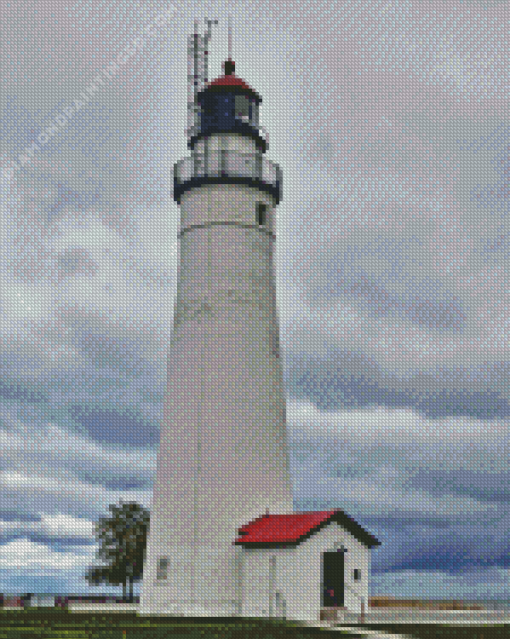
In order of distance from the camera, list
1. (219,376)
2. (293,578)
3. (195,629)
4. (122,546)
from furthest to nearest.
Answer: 1. (122,546)
2. (219,376)
3. (293,578)
4. (195,629)

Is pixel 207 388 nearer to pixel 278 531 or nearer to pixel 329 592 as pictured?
pixel 278 531

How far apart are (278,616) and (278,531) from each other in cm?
300

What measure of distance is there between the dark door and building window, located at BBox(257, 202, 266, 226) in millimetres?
14494

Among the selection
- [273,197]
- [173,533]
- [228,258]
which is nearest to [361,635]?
[173,533]

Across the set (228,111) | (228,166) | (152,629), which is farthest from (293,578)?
(228,111)

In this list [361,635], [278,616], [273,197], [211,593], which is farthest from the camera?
[273,197]

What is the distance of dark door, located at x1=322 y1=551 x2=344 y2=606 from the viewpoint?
3256cm

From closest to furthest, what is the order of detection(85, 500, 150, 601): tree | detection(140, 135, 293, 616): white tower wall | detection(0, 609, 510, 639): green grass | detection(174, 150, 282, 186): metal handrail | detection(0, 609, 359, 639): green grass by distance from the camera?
1. detection(0, 609, 359, 639): green grass
2. detection(0, 609, 510, 639): green grass
3. detection(140, 135, 293, 616): white tower wall
4. detection(174, 150, 282, 186): metal handrail
5. detection(85, 500, 150, 601): tree

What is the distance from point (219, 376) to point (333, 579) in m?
9.13

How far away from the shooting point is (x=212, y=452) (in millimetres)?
34469

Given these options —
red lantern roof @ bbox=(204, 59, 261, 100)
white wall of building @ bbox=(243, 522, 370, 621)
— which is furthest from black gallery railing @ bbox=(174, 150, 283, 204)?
white wall of building @ bbox=(243, 522, 370, 621)

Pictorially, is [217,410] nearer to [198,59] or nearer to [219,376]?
[219,376]

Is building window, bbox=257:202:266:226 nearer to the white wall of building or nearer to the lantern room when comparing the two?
the lantern room

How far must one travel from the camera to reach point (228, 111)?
128 ft
